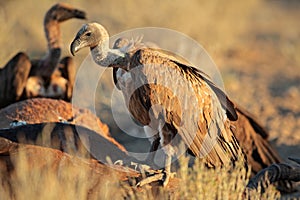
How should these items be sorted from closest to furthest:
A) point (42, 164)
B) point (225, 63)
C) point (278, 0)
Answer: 1. point (42, 164)
2. point (225, 63)
3. point (278, 0)

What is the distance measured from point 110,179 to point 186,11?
35.1ft

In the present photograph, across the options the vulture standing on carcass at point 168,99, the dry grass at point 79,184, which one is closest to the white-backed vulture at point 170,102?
the vulture standing on carcass at point 168,99

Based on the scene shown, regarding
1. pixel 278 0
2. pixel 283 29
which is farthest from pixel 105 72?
pixel 278 0

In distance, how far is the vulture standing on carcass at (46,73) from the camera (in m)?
8.17

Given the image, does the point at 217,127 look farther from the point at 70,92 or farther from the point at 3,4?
the point at 3,4

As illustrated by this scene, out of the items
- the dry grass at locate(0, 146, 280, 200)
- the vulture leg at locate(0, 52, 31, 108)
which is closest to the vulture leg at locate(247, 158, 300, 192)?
the dry grass at locate(0, 146, 280, 200)

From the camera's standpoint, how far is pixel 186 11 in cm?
1525

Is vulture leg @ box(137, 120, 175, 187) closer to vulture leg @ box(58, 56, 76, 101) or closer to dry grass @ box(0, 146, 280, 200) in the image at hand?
dry grass @ box(0, 146, 280, 200)

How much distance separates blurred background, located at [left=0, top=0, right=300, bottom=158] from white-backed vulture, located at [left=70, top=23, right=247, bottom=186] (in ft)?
9.92

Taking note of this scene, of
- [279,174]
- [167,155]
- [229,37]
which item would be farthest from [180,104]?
[229,37]

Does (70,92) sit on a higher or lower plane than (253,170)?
higher

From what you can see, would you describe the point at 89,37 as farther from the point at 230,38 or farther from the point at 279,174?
the point at 230,38

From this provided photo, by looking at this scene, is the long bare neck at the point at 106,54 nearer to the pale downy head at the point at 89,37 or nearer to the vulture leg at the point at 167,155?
the pale downy head at the point at 89,37

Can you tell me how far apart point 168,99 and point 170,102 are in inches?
1.3
